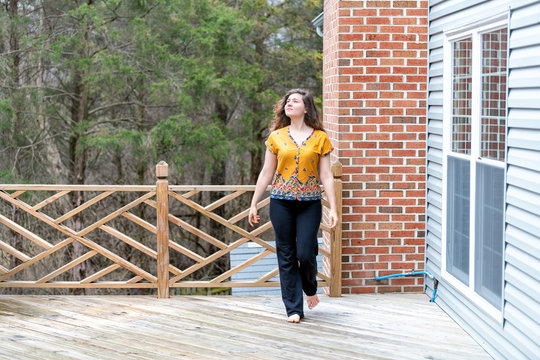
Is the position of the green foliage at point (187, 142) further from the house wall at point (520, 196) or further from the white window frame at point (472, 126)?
the house wall at point (520, 196)

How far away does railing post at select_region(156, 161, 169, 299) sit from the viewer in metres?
5.88

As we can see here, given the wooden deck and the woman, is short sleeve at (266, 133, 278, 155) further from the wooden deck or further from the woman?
the wooden deck

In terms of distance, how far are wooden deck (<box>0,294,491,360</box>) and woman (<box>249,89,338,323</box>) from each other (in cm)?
43

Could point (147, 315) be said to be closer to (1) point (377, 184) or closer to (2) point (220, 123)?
(1) point (377, 184)

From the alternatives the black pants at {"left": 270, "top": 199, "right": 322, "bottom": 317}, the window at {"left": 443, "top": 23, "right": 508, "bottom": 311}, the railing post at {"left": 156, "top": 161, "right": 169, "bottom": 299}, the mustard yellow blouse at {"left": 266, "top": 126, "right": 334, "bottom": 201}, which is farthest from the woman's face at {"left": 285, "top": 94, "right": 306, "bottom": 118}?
the railing post at {"left": 156, "top": 161, "right": 169, "bottom": 299}

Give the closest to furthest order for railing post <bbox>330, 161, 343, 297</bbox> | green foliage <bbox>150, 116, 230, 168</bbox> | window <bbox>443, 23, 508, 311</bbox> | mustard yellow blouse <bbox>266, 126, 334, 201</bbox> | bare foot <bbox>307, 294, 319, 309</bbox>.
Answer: window <bbox>443, 23, 508, 311</bbox> < mustard yellow blouse <bbox>266, 126, 334, 201</bbox> < bare foot <bbox>307, 294, 319, 309</bbox> < railing post <bbox>330, 161, 343, 297</bbox> < green foliage <bbox>150, 116, 230, 168</bbox>

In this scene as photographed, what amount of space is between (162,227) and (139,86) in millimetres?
10604

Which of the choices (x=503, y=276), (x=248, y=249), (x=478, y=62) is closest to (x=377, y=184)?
(x=478, y=62)

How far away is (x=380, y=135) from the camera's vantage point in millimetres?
5930

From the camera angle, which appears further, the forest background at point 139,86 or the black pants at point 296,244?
the forest background at point 139,86

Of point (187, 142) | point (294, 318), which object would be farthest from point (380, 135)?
point (187, 142)

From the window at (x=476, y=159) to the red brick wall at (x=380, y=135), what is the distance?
54 cm

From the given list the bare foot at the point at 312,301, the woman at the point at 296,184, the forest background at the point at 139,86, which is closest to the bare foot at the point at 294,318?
the woman at the point at 296,184

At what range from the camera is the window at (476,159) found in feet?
14.4
